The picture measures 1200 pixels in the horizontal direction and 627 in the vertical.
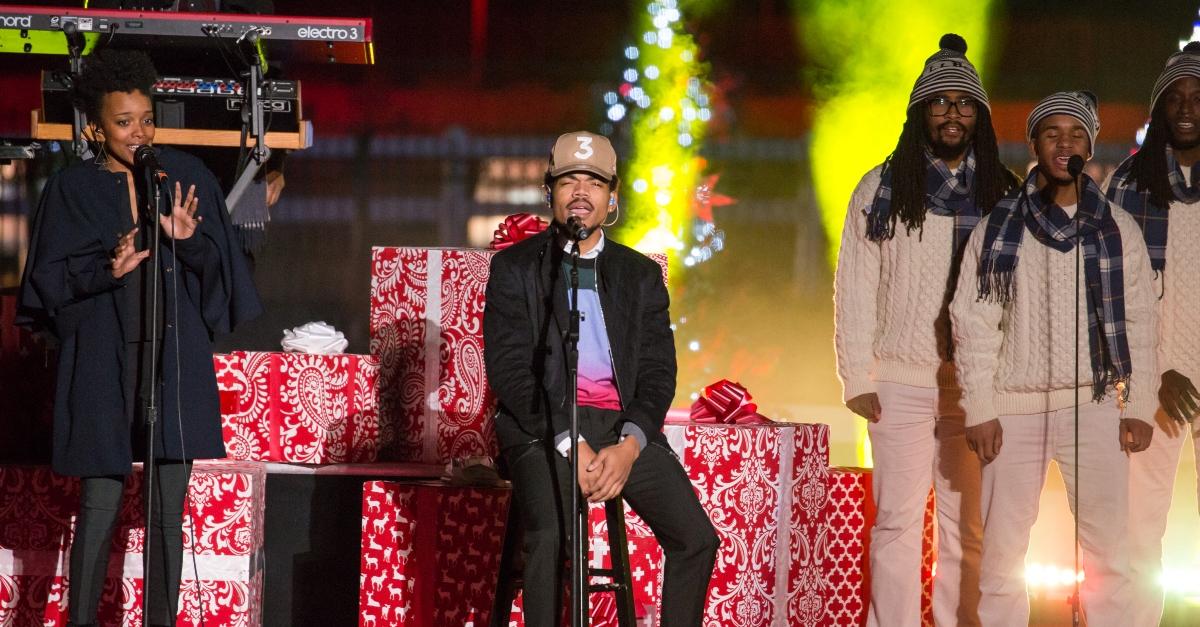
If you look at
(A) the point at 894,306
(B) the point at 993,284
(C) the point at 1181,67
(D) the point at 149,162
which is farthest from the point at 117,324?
(C) the point at 1181,67

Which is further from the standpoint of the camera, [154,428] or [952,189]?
[952,189]

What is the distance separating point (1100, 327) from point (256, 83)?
106 inches

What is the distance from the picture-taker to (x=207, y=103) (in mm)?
4637

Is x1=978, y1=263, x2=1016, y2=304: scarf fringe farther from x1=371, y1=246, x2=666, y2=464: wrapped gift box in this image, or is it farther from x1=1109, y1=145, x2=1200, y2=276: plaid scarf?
x1=371, y1=246, x2=666, y2=464: wrapped gift box

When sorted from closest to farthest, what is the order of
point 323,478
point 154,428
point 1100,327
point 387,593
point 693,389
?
point 154,428 → point 1100,327 → point 387,593 → point 323,478 → point 693,389

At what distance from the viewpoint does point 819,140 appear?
6.67m

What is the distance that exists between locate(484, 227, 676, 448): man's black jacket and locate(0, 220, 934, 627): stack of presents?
678 millimetres

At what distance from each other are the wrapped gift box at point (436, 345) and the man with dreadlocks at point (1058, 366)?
44.0 inches

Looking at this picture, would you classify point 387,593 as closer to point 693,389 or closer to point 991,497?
point 991,497

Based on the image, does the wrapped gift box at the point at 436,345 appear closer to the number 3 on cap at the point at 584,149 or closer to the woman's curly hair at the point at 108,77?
→ the number 3 on cap at the point at 584,149

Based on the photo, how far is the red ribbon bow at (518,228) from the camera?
14.6 ft

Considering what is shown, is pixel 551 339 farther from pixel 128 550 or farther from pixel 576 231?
pixel 128 550

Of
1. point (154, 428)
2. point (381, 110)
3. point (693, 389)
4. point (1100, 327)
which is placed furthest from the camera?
point (693, 389)

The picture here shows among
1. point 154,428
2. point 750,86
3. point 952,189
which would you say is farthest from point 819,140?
point 154,428
